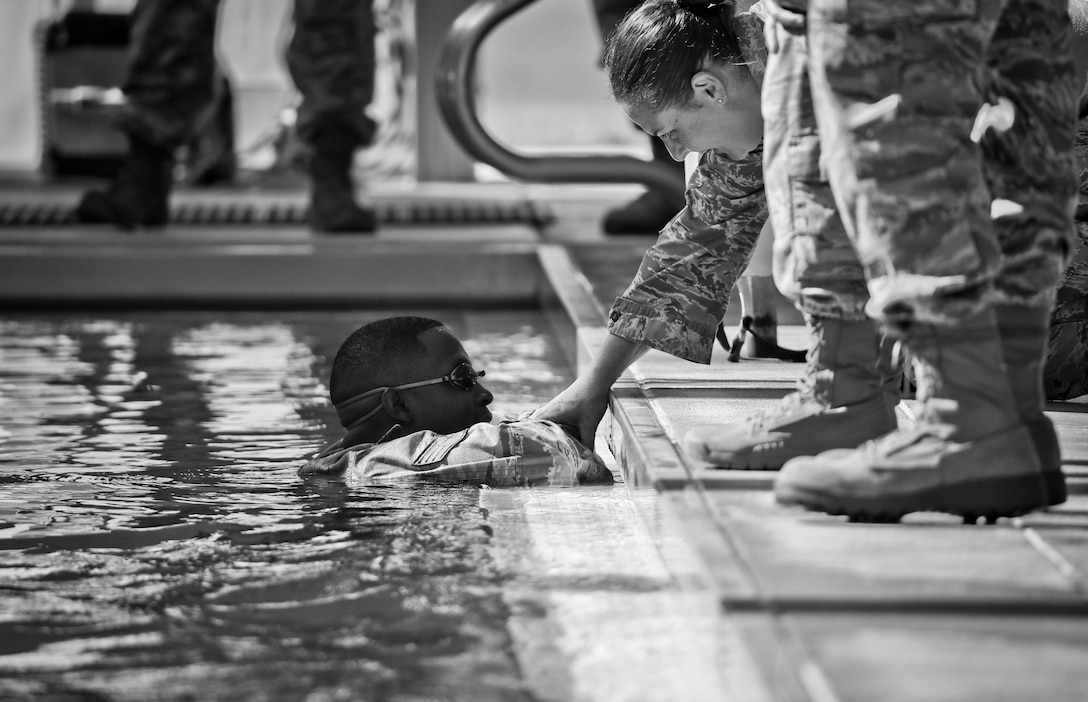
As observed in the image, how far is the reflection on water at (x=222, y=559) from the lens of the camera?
4.38 feet

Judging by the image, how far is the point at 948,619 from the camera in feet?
4.04

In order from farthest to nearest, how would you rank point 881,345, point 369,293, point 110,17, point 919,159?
point 110,17 < point 369,293 < point 881,345 < point 919,159

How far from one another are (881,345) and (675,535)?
13.2 inches

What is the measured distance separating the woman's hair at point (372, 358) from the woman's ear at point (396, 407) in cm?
2

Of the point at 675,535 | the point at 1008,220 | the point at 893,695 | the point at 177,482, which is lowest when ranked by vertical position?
the point at 177,482

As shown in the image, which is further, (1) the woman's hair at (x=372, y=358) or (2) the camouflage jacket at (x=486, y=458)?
(1) the woman's hair at (x=372, y=358)

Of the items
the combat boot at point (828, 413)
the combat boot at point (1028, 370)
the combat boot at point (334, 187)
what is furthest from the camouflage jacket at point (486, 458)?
the combat boot at point (334, 187)

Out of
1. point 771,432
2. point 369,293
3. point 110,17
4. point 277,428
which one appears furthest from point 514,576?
point 110,17

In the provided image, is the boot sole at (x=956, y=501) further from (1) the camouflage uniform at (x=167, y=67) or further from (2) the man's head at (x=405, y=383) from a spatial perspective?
(1) the camouflage uniform at (x=167, y=67)

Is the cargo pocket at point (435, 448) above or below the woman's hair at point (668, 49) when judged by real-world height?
below

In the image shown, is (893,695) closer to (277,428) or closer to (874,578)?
(874,578)

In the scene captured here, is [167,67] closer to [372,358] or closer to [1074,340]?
[372,358]

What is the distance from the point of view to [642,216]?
4754 millimetres

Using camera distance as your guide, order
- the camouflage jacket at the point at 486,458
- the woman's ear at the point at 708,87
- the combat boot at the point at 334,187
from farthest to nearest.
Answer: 1. the combat boot at the point at 334,187
2. the camouflage jacket at the point at 486,458
3. the woman's ear at the point at 708,87
